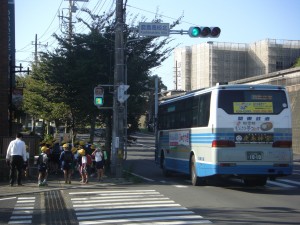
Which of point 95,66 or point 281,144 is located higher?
point 95,66

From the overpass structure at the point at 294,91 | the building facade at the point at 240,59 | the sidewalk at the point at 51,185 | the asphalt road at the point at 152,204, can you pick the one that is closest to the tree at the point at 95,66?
the sidewalk at the point at 51,185

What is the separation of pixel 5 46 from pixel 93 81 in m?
5.26

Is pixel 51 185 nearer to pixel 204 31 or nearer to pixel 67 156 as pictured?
pixel 67 156

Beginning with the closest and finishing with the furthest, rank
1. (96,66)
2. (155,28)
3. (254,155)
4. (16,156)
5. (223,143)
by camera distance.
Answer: (223,143)
(254,155)
(16,156)
(155,28)
(96,66)

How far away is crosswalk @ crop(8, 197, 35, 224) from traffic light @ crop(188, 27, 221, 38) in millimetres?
8438

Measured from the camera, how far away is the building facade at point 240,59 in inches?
3292

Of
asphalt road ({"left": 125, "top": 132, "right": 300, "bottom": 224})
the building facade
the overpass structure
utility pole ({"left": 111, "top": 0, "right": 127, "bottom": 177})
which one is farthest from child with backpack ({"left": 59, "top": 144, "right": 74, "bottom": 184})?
the building facade

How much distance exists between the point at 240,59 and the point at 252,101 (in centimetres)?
7299

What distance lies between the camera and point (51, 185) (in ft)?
56.4

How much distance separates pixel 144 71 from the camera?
25.0 m

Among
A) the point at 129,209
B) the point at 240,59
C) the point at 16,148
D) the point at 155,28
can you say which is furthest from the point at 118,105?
the point at 240,59

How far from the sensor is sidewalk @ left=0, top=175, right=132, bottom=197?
50.4 feet

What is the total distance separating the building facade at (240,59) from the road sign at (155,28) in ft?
212

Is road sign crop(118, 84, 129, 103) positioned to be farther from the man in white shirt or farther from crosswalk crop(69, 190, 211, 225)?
crosswalk crop(69, 190, 211, 225)
